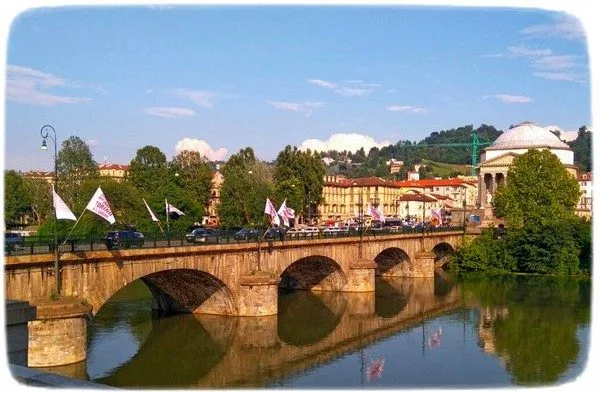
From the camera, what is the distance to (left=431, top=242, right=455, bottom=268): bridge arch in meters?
60.7

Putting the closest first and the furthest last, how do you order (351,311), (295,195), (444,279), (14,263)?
(14,263), (351,311), (444,279), (295,195)

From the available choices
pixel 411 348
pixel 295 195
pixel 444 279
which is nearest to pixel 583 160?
pixel 295 195

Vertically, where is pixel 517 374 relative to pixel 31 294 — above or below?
below

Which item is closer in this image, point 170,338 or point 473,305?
point 170,338

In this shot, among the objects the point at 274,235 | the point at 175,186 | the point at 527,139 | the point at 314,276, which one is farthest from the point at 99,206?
the point at 527,139

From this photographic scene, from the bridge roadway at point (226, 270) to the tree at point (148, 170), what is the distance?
97.3 feet

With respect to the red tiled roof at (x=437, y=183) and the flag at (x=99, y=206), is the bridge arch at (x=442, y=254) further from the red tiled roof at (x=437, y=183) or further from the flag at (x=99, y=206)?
the red tiled roof at (x=437, y=183)

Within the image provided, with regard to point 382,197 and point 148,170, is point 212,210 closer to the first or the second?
point 148,170

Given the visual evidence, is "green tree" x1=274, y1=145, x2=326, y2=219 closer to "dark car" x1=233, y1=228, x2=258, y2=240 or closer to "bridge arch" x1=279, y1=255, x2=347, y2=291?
"bridge arch" x1=279, y1=255, x2=347, y2=291

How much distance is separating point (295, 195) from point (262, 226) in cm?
1099

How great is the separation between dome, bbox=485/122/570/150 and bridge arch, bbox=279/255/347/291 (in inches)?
1926

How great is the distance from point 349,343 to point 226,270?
654 centimetres

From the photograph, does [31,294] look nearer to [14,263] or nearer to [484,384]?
[14,263]

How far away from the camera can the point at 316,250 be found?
1522 inches
